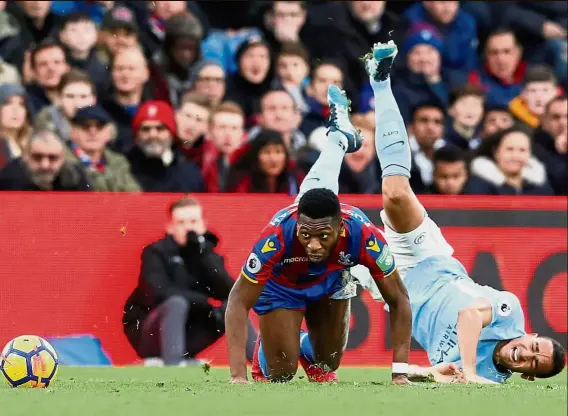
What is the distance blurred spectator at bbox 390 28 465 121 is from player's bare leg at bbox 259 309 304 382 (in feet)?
18.2

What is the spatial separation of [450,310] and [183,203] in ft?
11.3

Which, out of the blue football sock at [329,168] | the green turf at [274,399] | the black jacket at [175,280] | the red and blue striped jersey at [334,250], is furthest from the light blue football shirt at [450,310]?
the black jacket at [175,280]

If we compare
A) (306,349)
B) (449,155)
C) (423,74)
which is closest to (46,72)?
(449,155)

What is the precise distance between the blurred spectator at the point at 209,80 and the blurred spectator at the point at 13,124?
6.70 ft

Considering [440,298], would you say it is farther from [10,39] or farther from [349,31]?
[10,39]

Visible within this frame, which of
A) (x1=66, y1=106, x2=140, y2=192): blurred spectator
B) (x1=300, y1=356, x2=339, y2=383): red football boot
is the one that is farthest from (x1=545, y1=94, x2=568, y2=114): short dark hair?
(x1=300, y1=356, x2=339, y2=383): red football boot

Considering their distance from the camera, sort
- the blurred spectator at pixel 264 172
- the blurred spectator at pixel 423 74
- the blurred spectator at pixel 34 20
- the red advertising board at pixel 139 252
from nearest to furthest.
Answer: the red advertising board at pixel 139 252
the blurred spectator at pixel 264 172
the blurred spectator at pixel 34 20
the blurred spectator at pixel 423 74

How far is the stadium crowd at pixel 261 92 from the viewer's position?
1262cm

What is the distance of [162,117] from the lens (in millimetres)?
12883

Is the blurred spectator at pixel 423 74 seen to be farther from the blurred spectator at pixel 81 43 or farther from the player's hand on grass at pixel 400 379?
the player's hand on grass at pixel 400 379

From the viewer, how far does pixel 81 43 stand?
43.9 ft

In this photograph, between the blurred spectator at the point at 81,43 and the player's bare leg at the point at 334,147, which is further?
the blurred spectator at the point at 81,43

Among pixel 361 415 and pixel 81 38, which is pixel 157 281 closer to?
pixel 81 38

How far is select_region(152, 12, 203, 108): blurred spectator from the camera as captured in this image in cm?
1382
